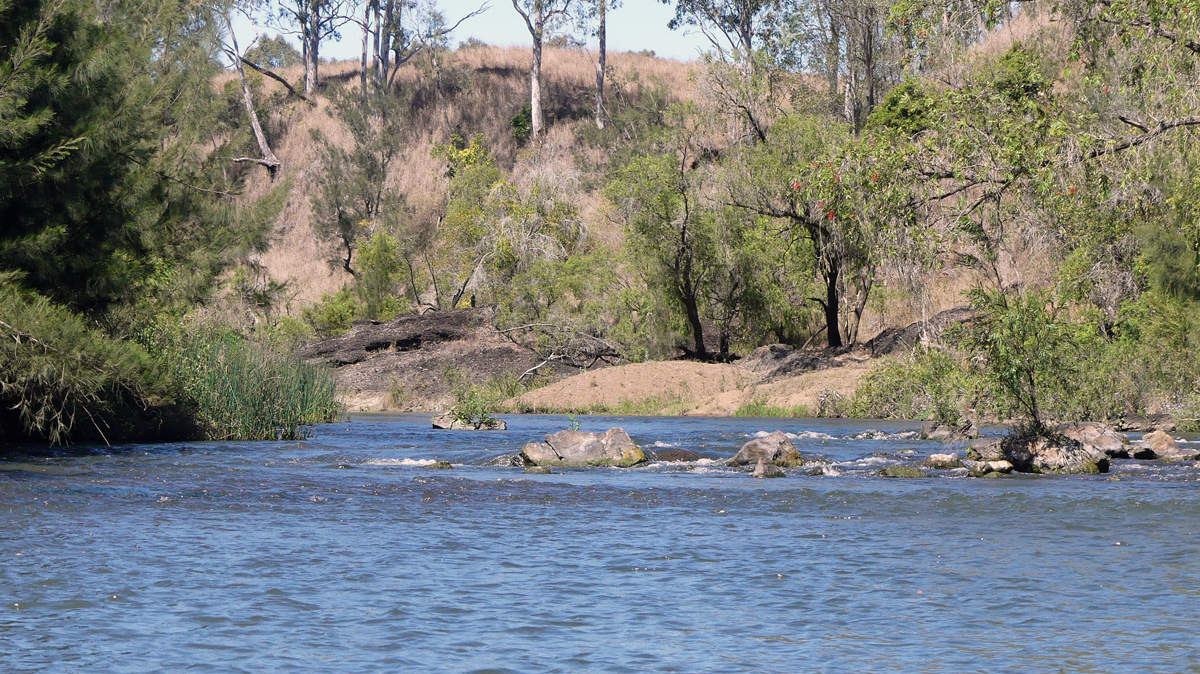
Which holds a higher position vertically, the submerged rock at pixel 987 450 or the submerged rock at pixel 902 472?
the submerged rock at pixel 987 450

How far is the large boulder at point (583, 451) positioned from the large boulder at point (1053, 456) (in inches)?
254

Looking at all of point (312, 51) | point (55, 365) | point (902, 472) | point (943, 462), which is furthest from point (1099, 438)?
point (312, 51)

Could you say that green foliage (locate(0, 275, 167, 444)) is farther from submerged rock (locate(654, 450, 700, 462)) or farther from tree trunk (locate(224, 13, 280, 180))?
tree trunk (locate(224, 13, 280, 180))

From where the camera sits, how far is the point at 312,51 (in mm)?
89125

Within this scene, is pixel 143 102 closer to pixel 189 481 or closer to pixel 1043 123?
pixel 189 481

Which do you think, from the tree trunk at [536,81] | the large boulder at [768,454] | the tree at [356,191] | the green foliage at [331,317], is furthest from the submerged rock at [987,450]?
the tree trunk at [536,81]

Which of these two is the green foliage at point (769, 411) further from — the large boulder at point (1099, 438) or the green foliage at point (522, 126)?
the green foliage at point (522, 126)

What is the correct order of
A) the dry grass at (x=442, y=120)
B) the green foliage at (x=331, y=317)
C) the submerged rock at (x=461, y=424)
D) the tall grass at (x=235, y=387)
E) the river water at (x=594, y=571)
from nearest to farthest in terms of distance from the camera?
the river water at (x=594, y=571) < the tall grass at (x=235, y=387) < the submerged rock at (x=461, y=424) < the green foliage at (x=331, y=317) < the dry grass at (x=442, y=120)

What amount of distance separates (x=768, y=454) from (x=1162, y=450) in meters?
7.04

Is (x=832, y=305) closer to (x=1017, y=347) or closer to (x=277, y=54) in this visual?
(x=1017, y=347)

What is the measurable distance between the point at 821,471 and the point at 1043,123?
643 cm

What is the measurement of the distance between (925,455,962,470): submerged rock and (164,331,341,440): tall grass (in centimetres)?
1425

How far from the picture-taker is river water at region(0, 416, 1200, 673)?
8.52 meters

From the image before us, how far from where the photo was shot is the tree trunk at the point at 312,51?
284 ft
